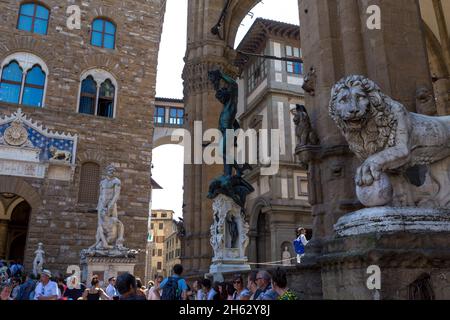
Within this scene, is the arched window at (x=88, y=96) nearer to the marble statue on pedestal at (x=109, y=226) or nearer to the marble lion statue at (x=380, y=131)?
the marble statue on pedestal at (x=109, y=226)

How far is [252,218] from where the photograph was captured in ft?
67.5

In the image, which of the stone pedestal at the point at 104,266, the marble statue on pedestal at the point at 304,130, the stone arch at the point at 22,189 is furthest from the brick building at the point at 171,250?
the marble statue on pedestal at the point at 304,130

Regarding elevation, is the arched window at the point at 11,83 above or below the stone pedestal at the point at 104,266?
above

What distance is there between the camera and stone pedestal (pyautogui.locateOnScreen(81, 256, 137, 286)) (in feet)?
37.2

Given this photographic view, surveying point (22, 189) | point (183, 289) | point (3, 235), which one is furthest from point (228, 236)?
point (3, 235)

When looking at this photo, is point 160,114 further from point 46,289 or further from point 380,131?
point 380,131

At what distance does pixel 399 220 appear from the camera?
130 inches

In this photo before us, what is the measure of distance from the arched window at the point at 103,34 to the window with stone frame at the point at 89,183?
5978mm

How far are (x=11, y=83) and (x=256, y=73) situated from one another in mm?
12685

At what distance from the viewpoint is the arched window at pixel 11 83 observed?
17.1 meters

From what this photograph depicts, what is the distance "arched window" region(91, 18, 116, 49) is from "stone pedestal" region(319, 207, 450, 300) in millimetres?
18365

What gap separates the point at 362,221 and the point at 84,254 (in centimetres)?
1005

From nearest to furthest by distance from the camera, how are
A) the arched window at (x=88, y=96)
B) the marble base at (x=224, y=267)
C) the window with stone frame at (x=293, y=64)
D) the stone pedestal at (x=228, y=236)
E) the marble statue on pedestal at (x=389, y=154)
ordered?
1. the marble statue on pedestal at (x=389, y=154)
2. the marble base at (x=224, y=267)
3. the stone pedestal at (x=228, y=236)
4. the arched window at (x=88, y=96)
5. the window with stone frame at (x=293, y=64)
